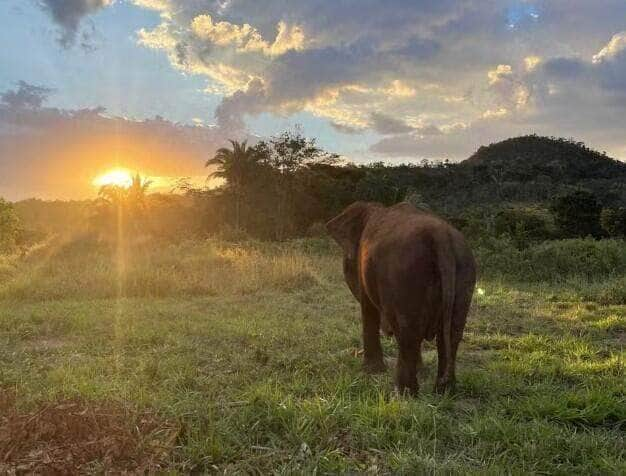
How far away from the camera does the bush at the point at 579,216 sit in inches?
1117

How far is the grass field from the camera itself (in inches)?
140

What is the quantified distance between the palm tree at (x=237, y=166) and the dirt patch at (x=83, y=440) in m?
37.1

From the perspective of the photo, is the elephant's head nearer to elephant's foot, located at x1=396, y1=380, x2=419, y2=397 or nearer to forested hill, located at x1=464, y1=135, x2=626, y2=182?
elephant's foot, located at x1=396, y1=380, x2=419, y2=397

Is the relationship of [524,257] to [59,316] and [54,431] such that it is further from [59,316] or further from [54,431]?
[54,431]

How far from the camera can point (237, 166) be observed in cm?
4112

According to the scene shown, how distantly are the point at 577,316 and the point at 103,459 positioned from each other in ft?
29.2

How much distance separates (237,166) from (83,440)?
3837cm

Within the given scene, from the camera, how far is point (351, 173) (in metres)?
Result: 46.1

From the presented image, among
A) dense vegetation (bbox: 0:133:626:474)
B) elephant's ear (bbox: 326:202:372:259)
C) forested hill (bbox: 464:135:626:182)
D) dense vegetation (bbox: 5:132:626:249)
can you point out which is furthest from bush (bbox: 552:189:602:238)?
forested hill (bbox: 464:135:626:182)

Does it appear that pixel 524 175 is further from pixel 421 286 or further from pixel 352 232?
pixel 421 286

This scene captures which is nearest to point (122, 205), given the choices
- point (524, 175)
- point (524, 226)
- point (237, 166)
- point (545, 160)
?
point (237, 166)

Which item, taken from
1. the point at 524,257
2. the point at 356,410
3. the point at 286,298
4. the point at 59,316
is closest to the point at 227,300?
the point at 286,298

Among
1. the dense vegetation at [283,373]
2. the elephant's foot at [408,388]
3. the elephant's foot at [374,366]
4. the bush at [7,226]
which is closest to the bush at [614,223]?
the dense vegetation at [283,373]

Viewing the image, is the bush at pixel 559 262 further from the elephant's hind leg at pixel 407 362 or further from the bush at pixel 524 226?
the elephant's hind leg at pixel 407 362
